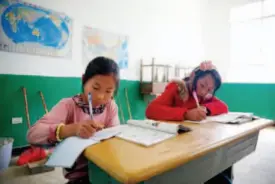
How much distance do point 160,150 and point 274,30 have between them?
4.59 meters

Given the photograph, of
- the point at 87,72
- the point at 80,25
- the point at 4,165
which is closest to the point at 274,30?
the point at 80,25

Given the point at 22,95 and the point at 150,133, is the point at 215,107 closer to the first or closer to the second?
the point at 150,133

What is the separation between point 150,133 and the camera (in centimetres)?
72

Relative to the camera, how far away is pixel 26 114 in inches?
92.0

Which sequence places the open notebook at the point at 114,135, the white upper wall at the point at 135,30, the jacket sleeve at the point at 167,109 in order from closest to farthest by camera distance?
the open notebook at the point at 114,135, the jacket sleeve at the point at 167,109, the white upper wall at the point at 135,30

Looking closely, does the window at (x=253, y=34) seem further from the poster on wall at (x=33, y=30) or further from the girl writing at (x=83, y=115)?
the girl writing at (x=83, y=115)

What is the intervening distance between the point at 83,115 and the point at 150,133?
354 mm

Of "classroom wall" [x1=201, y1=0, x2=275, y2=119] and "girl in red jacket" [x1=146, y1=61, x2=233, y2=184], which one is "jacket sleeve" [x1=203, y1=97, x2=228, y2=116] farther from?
"classroom wall" [x1=201, y1=0, x2=275, y2=119]

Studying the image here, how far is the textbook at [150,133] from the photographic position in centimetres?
62

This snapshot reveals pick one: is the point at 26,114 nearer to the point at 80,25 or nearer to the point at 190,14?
the point at 80,25

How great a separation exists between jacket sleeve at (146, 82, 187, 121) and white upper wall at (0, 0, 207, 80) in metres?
1.85

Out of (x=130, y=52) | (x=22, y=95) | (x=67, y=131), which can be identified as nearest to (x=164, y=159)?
(x=67, y=131)

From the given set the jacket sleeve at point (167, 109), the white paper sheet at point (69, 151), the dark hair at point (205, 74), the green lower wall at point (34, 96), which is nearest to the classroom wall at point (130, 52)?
the green lower wall at point (34, 96)

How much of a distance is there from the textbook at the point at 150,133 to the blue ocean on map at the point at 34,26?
85.1 inches
